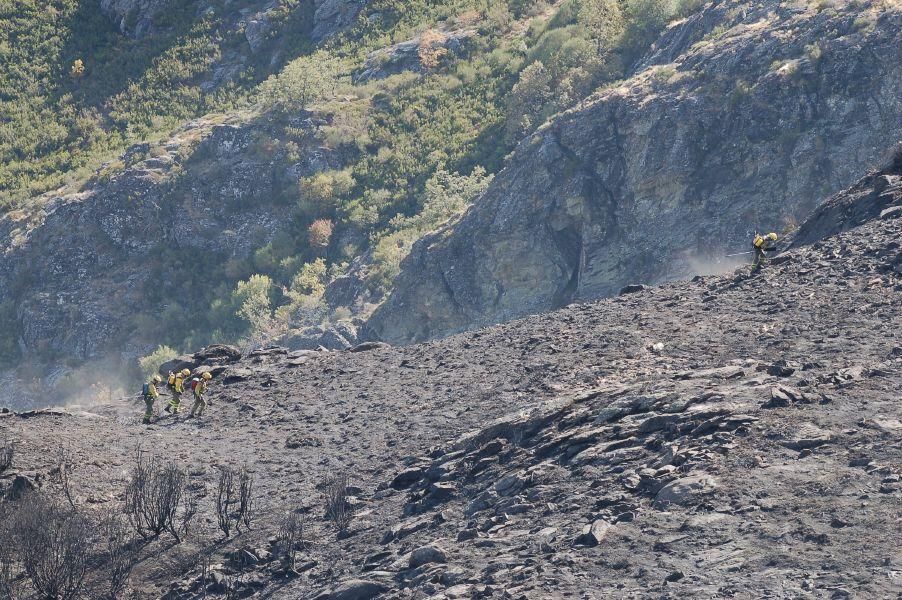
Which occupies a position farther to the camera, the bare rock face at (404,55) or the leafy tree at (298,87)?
the bare rock face at (404,55)

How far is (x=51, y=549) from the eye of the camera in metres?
17.6

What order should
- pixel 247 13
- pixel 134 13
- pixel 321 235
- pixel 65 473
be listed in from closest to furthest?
pixel 65 473, pixel 321 235, pixel 247 13, pixel 134 13

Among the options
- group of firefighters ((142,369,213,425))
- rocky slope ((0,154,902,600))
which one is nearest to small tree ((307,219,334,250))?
rocky slope ((0,154,902,600))

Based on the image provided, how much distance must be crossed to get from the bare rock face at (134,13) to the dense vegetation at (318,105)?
72 cm

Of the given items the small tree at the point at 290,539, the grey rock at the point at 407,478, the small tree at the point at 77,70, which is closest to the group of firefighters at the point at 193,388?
the small tree at the point at 290,539

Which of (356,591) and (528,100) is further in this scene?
(528,100)

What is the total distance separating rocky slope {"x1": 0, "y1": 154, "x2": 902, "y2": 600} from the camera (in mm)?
13414

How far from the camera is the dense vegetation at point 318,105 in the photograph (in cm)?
5244

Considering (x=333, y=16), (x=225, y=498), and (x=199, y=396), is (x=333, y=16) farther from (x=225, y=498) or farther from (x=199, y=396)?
(x=225, y=498)

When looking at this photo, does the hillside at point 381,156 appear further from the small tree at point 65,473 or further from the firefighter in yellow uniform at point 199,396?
the small tree at point 65,473

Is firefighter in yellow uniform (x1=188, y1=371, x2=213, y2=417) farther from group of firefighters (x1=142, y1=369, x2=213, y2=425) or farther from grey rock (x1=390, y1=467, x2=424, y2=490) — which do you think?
grey rock (x1=390, y1=467, x2=424, y2=490)

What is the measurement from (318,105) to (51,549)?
1711 inches

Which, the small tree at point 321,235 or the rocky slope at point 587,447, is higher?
the small tree at point 321,235

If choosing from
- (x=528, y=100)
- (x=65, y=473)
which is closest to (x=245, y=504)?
(x=65, y=473)
